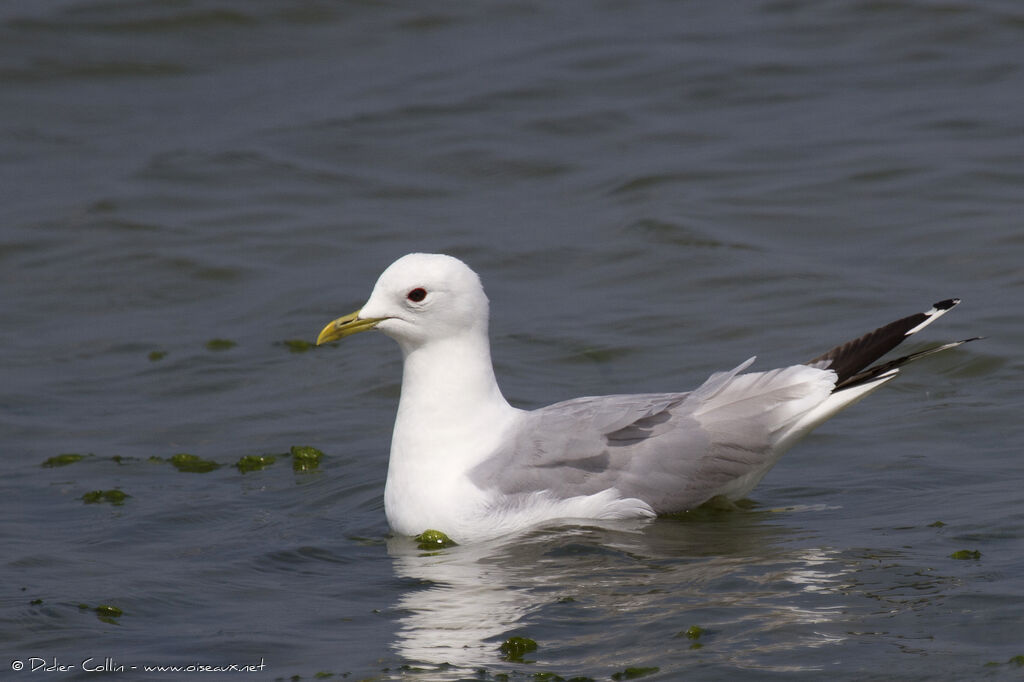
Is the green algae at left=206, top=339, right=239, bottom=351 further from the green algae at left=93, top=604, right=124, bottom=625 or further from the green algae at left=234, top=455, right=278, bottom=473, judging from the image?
the green algae at left=93, top=604, right=124, bottom=625

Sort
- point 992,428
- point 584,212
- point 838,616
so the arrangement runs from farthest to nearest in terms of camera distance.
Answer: point 584,212 < point 992,428 < point 838,616

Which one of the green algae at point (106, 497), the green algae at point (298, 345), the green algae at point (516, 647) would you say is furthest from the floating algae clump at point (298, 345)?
the green algae at point (516, 647)

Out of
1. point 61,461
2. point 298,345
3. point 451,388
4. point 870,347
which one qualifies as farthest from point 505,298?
point 870,347

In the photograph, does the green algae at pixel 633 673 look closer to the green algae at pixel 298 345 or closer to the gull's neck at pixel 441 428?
the gull's neck at pixel 441 428

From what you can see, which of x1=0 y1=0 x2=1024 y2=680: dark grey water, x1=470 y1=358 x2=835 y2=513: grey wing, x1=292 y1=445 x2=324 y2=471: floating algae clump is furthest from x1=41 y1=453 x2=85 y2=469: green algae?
x1=470 y1=358 x2=835 y2=513: grey wing

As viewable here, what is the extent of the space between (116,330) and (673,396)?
495 centimetres

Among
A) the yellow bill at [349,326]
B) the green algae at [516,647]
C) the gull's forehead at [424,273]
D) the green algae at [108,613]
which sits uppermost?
the gull's forehead at [424,273]

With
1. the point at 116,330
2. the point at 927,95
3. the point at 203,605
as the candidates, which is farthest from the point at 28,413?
the point at 927,95

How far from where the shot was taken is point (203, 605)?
6.11 m

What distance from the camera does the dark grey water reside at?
225 inches

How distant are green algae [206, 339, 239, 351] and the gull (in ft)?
10.5

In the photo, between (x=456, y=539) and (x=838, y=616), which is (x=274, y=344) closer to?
(x=456, y=539)

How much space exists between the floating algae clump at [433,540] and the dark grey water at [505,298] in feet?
0.35

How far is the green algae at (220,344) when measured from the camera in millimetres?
9961
